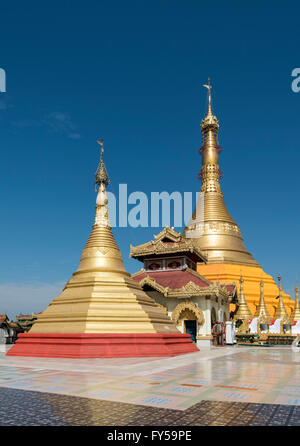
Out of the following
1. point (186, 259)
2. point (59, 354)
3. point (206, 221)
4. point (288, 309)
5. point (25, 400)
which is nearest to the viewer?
point (25, 400)

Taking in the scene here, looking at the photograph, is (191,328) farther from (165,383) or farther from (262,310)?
(165,383)

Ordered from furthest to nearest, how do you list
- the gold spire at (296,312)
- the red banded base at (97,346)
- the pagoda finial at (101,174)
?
the gold spire at (296,312)
the pagoda finial at (101,174)
the red banded base at (97,346)

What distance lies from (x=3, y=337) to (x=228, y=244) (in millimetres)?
28829

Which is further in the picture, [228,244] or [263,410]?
[228,244]

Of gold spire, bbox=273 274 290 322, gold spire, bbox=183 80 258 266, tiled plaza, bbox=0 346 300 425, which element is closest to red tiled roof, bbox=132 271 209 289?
gold spire, bbox=183 80 258 266

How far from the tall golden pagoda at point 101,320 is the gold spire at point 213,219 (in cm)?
2323

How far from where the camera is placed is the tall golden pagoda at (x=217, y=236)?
47.2 metres

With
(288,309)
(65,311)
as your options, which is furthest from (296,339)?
(65,311)

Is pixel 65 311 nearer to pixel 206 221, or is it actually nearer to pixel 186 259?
pixel 186 259

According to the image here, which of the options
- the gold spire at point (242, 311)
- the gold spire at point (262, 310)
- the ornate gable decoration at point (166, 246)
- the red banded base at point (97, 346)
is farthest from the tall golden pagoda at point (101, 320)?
the gold spire at point (262, 310)

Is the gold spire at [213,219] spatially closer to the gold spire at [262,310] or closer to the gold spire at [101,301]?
the gold spire at [262,310]

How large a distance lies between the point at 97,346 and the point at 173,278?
16438 mm

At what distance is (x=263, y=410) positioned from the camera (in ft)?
24.3

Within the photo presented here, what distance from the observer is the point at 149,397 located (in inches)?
338
